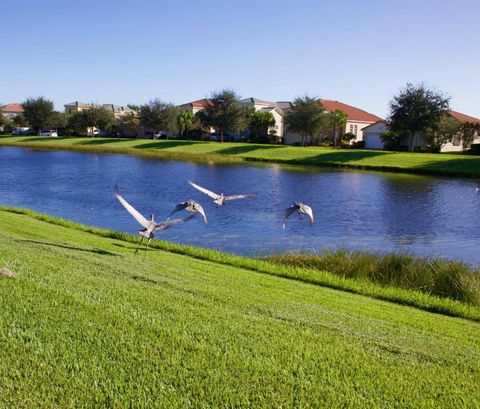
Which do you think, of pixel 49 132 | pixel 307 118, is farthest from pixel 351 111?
pixel 49 132

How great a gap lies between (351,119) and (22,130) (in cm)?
7580

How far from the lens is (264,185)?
41.9 meters

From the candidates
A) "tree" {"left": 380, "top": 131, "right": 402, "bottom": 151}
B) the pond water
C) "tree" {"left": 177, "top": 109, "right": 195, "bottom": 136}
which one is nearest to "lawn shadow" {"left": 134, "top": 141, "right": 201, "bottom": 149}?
"tree" {"left": 177, "top": 109, "right": 195, "bottom": 136}

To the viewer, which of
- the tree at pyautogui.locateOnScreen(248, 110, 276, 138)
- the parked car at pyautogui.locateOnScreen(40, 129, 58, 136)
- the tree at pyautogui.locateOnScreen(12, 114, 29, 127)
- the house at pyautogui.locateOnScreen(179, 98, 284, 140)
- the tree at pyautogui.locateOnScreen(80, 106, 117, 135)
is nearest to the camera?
the tree at pyautogui.locateOnScreen(248, 110, 276, 138)

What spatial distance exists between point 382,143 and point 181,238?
71871 mm

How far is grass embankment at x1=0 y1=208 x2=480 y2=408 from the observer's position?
4691 mm

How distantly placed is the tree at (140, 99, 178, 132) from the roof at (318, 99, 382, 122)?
28.7 meters

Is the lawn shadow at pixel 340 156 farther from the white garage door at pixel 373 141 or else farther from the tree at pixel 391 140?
the white garage door at pixel 373 141

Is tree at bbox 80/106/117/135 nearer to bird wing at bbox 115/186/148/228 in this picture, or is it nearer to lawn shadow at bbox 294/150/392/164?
lawn shadow at bbox 294/150/392/164

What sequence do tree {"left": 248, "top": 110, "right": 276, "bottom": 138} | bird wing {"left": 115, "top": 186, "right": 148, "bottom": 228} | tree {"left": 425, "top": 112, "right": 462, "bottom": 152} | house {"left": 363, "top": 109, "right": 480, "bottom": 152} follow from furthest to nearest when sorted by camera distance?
tree {"left": 248, "top": 110, "right": 276, "bottom": 138} < house {"left": 363, "top": 109, "right": 480, "bottom": 152} < tree {"left": 425, "top": 112, "right": 462, "bottom": 152} < bird wing {"left": 115, "top": 186, "right": 148, "bottom": 228}

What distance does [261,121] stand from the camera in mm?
96562

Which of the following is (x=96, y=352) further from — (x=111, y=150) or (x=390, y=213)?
(x=111, y=150)

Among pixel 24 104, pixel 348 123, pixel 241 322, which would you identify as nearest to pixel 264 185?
pixel 241 322

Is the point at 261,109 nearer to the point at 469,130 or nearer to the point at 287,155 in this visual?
the point at 287,155
